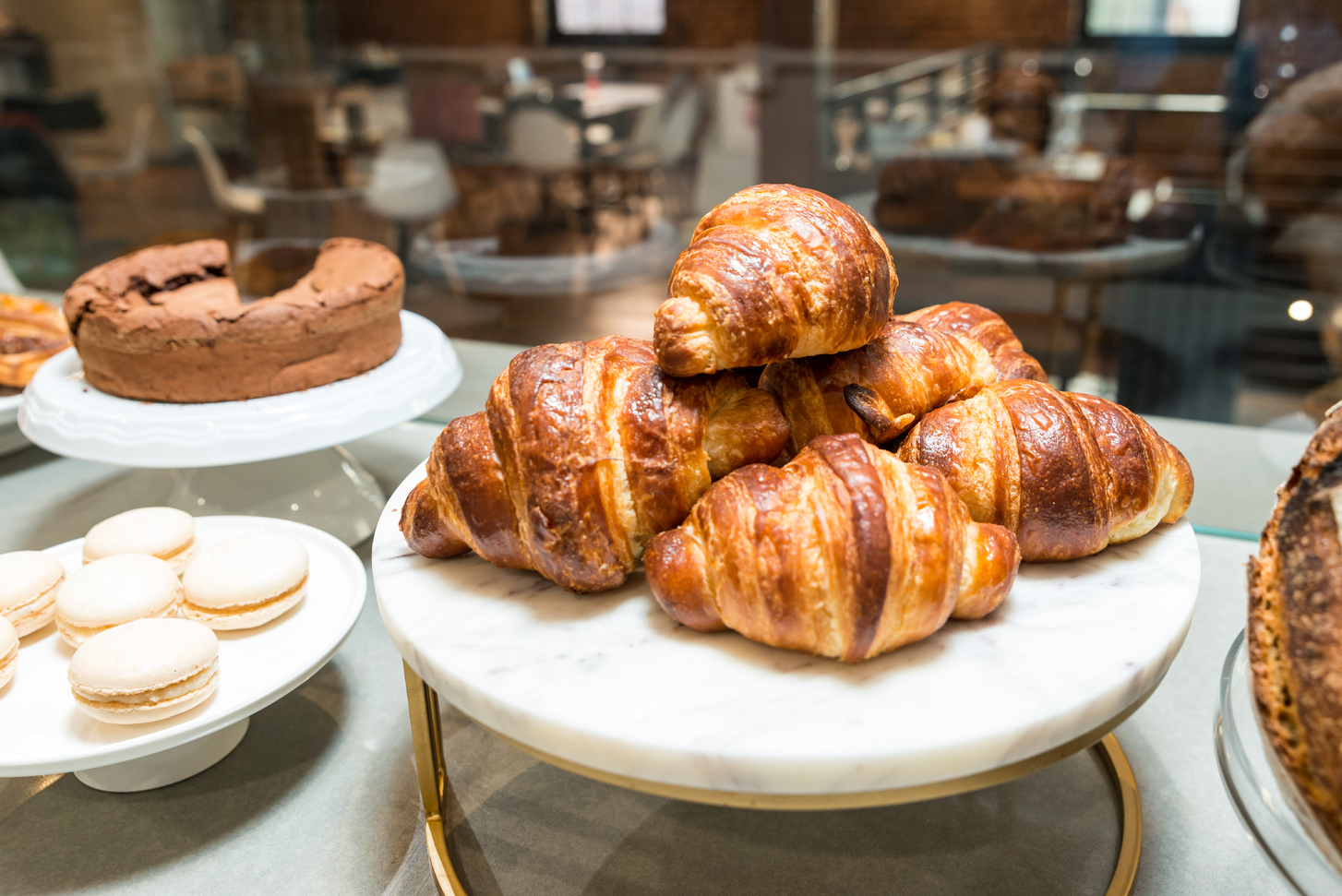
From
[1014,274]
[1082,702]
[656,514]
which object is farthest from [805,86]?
[1082,702]

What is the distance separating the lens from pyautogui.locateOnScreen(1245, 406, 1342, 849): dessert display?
497 mm

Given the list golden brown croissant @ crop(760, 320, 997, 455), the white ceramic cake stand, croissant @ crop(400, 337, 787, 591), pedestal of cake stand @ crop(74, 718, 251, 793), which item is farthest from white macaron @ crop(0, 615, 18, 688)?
golden brown croissant @ crop(760, 320, 997, 455)

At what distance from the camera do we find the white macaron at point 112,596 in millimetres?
840

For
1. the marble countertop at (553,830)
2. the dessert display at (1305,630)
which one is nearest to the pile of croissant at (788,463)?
the dessert display at (1305,630)

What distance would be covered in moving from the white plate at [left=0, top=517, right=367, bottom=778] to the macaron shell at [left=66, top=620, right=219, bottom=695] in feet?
0.14

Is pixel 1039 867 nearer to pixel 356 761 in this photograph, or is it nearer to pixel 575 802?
pixel 575 802

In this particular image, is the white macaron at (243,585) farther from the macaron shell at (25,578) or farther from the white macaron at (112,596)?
the macaron shell at (25,578)

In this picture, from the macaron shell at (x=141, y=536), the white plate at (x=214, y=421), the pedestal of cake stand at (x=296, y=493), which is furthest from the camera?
the pedestal of cake stand at (x=296, y=493)

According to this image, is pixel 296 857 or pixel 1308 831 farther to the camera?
pixel 296 857

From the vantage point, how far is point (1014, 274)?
6.57 feet

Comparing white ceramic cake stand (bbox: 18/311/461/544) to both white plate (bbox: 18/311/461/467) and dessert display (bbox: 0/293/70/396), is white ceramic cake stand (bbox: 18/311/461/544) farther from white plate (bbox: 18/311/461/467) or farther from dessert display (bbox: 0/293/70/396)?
dessert display (bbox: 0/293/70/396)

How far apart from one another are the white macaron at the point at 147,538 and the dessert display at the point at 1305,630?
0.98m

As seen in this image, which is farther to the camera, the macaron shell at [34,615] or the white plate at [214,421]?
the white plate at [214,421]

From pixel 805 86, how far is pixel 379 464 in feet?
4.37
